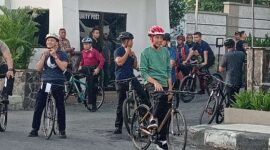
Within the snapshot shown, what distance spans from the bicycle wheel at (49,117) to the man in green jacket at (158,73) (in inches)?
91.4

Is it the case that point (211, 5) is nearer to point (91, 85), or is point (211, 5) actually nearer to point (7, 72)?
point (91, 85)

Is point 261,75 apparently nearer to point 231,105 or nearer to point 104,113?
point 231,105

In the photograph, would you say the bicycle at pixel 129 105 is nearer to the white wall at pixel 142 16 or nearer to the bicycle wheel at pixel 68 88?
the bicycle wheel at pixel 68 88

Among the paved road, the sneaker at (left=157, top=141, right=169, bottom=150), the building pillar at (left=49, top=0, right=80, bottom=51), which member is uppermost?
the building pillar at (left=49, top=0, right=80, bottom=51)

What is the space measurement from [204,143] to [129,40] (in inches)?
102

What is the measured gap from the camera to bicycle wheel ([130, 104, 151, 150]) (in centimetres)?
1124

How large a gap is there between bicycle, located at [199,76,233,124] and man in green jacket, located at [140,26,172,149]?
3386 mm

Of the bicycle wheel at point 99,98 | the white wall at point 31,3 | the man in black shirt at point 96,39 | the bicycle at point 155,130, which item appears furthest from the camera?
the white wall at point 31,3

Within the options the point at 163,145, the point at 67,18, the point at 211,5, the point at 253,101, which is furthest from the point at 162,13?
the point at 211,5

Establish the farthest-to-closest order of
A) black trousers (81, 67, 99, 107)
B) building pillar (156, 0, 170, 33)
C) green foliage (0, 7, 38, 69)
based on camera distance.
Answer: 1. building pillar (156, 0, 170, 33)
2. green foliage (0, 7, 38, 69)
3. black trousers (81, 67, 99, 107)

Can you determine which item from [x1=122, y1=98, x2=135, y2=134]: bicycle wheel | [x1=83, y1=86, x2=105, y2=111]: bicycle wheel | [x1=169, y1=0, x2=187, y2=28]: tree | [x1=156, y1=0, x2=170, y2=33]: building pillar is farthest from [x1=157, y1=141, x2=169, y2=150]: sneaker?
[x1=169, y1=0, x2=187, y2=28]: tree

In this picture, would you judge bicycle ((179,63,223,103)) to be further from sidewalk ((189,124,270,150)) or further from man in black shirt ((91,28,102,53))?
sidewalk ((189,124,270,150))

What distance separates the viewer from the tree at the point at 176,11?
30844 mm

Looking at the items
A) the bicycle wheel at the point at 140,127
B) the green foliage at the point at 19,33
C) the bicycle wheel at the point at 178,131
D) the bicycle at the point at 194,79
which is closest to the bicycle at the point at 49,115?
the bicycle wheel at the point at 140,127
